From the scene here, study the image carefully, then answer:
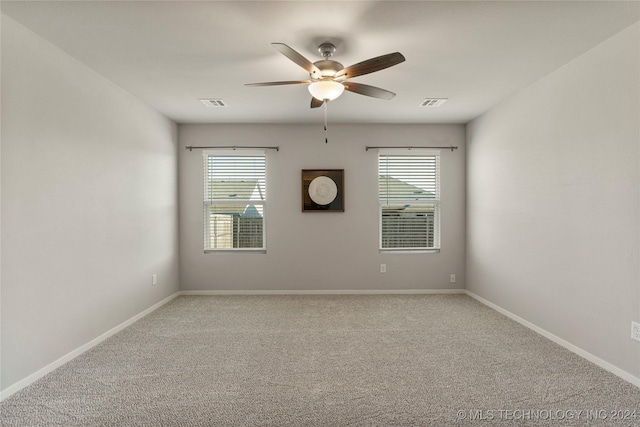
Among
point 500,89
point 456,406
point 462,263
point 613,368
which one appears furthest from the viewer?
point 462,263

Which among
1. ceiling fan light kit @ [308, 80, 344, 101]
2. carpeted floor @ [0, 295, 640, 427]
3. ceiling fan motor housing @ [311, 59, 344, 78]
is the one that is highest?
ceiling fan motor housing @ [311, 59, 344, 78]

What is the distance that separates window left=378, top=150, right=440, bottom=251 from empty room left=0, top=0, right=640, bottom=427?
16.3 inches

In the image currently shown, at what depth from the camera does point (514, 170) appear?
3537 millimetres

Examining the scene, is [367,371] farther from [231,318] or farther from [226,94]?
[226,94]

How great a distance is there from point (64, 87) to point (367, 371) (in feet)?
10.7

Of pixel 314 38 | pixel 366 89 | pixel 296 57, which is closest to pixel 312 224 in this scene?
pixel 366 89

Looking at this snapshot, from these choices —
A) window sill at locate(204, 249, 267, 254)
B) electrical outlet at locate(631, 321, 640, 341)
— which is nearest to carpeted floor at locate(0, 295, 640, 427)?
electrical outlet at locate(631, 321, 640, 341)

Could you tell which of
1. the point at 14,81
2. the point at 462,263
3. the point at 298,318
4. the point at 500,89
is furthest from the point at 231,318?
the point at 500,89

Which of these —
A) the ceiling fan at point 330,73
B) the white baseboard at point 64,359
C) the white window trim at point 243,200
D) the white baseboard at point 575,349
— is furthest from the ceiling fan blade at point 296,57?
the white baseboard at point 575,349

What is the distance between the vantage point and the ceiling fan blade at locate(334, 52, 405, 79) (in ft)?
6.69

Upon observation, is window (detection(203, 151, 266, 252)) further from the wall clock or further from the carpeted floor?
the carpeted floor

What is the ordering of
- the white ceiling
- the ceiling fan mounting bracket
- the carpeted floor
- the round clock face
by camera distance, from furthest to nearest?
the round clock face
the ceiling fan mounting bracket
the white ceiling
the carpeted floor

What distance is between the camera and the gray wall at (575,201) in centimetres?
227

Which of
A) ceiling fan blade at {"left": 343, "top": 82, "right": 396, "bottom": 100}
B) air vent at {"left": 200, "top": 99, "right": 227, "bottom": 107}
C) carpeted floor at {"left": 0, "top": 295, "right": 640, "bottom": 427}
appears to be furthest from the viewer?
air vent at {"left": 200, "top": 99, "right": 227, "bottom": 107}
